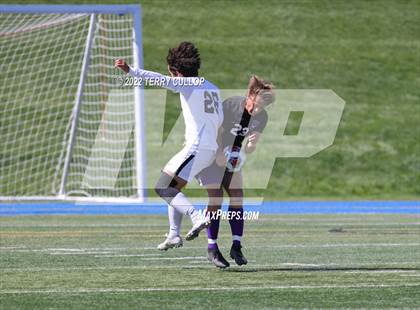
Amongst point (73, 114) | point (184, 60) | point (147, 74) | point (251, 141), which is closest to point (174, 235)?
point (251, 141)

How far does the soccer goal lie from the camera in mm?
19250

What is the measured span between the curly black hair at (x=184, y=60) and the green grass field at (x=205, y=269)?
1710 millimetres

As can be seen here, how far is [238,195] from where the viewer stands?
30.9 feet

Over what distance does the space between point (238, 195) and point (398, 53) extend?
881 inches

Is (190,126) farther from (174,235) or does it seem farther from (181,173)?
(174,235)

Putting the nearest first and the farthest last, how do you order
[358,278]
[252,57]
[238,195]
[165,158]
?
[358,278], [238,195], [165,158], [252,57]

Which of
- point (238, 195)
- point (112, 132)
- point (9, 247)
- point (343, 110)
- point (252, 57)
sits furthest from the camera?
point (252, 57)

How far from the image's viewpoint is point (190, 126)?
9367 millimetres

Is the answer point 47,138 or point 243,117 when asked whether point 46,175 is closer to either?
point 47,138

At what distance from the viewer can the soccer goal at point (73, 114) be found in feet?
63.2

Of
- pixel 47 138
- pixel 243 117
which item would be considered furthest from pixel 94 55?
pixel 243 117

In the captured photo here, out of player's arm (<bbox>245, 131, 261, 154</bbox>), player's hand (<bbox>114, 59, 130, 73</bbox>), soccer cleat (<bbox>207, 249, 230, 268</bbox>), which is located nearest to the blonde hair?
player's arm (<bbox>245, 131, 261, 154</bbox>)

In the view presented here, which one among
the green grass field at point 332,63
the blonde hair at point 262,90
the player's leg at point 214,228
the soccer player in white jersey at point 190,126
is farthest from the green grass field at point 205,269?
the green grass field at point 332,63

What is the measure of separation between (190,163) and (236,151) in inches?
18.0
